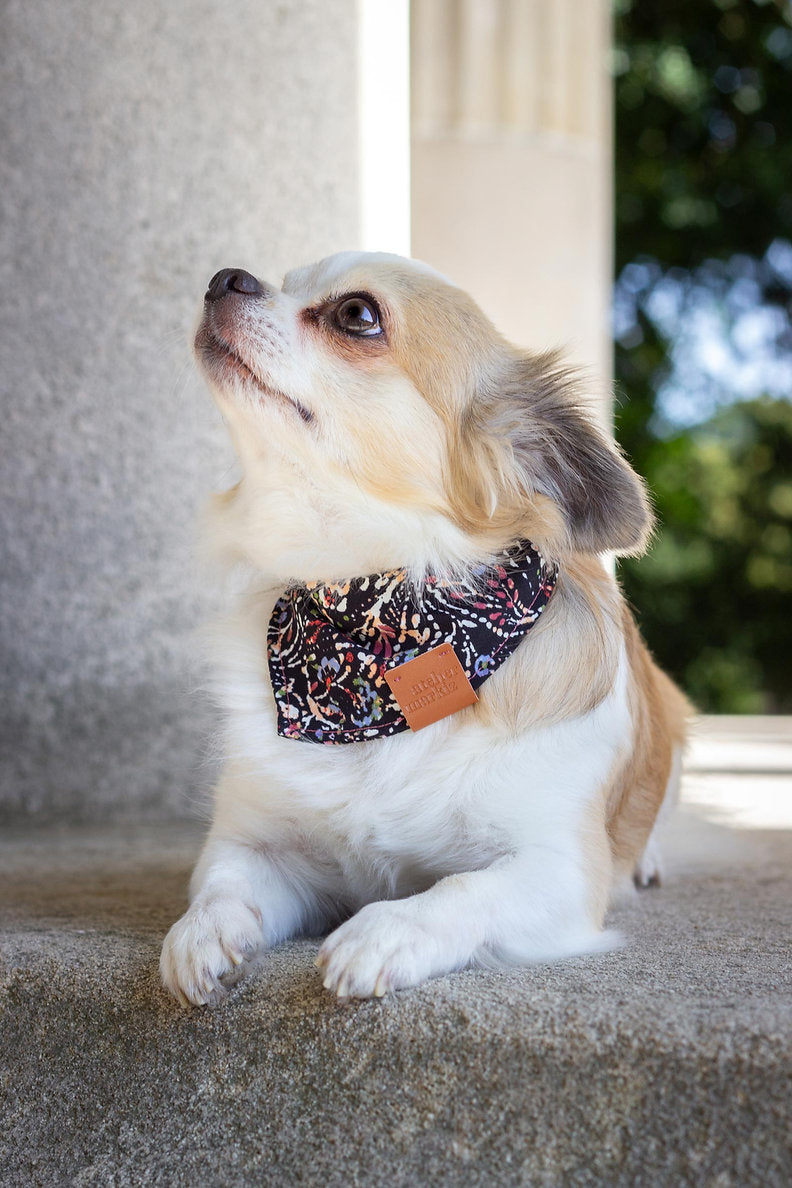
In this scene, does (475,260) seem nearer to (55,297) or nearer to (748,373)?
(55,297)

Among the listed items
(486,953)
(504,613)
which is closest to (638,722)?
(504,613)

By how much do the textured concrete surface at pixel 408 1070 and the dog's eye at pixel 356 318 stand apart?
1.05m

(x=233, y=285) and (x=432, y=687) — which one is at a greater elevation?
(x=233, y=285)

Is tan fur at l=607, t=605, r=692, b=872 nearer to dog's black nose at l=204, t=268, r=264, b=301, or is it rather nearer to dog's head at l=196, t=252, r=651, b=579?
dog's head at l=196, t=252, r=651, b=579

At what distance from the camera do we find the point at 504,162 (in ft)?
17.7

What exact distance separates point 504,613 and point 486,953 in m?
0.57

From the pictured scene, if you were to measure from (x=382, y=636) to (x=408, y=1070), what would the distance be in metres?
0.73

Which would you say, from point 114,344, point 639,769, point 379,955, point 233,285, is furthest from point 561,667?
point 114,344

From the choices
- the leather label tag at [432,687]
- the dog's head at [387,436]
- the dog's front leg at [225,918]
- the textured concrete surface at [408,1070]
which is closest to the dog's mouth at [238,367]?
the dog's head at [387,436]

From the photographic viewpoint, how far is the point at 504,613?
1944 mm

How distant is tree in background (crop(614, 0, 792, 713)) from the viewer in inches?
489

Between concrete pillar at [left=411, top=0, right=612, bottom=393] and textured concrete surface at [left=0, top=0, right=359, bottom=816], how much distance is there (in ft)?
6.57

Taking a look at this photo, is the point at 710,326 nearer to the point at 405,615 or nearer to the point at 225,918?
the point at 405,615

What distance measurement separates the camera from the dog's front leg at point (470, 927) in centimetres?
151
